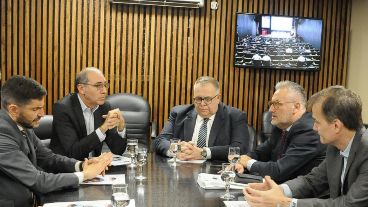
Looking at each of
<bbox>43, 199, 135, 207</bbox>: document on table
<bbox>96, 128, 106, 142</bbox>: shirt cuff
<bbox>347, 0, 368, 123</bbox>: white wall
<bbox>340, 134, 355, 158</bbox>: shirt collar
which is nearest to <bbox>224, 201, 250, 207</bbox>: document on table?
<bbox>43, 199, 135, 207</bbox>: document on table

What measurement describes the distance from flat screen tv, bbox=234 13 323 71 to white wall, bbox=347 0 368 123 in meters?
0.61

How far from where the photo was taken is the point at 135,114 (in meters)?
5.50

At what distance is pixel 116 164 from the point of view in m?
3.32

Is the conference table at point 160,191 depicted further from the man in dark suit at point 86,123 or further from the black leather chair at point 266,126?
the black leather chair at point 266,126

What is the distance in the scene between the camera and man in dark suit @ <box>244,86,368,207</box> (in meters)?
2.28

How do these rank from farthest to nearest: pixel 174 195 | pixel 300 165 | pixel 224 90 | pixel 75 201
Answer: pixel 224 90
pixel 300 165
pixel 174 195
pixel 75 201

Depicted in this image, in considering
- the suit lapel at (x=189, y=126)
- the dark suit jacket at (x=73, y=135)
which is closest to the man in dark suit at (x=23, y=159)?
the dark suit jacket at (x=73, y=135)

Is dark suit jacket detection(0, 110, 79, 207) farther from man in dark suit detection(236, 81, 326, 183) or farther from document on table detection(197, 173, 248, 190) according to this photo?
man in dark suit detection(236, 81, 326, 183)

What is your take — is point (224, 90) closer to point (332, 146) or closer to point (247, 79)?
point (247, 79)

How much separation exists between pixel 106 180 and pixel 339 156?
1500 mm

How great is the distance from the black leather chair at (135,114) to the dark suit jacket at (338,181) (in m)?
2.97

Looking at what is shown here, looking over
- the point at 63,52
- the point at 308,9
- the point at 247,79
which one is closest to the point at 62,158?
the point at 63,52

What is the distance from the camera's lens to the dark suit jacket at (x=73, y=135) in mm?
3643

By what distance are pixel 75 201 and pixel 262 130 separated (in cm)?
433
